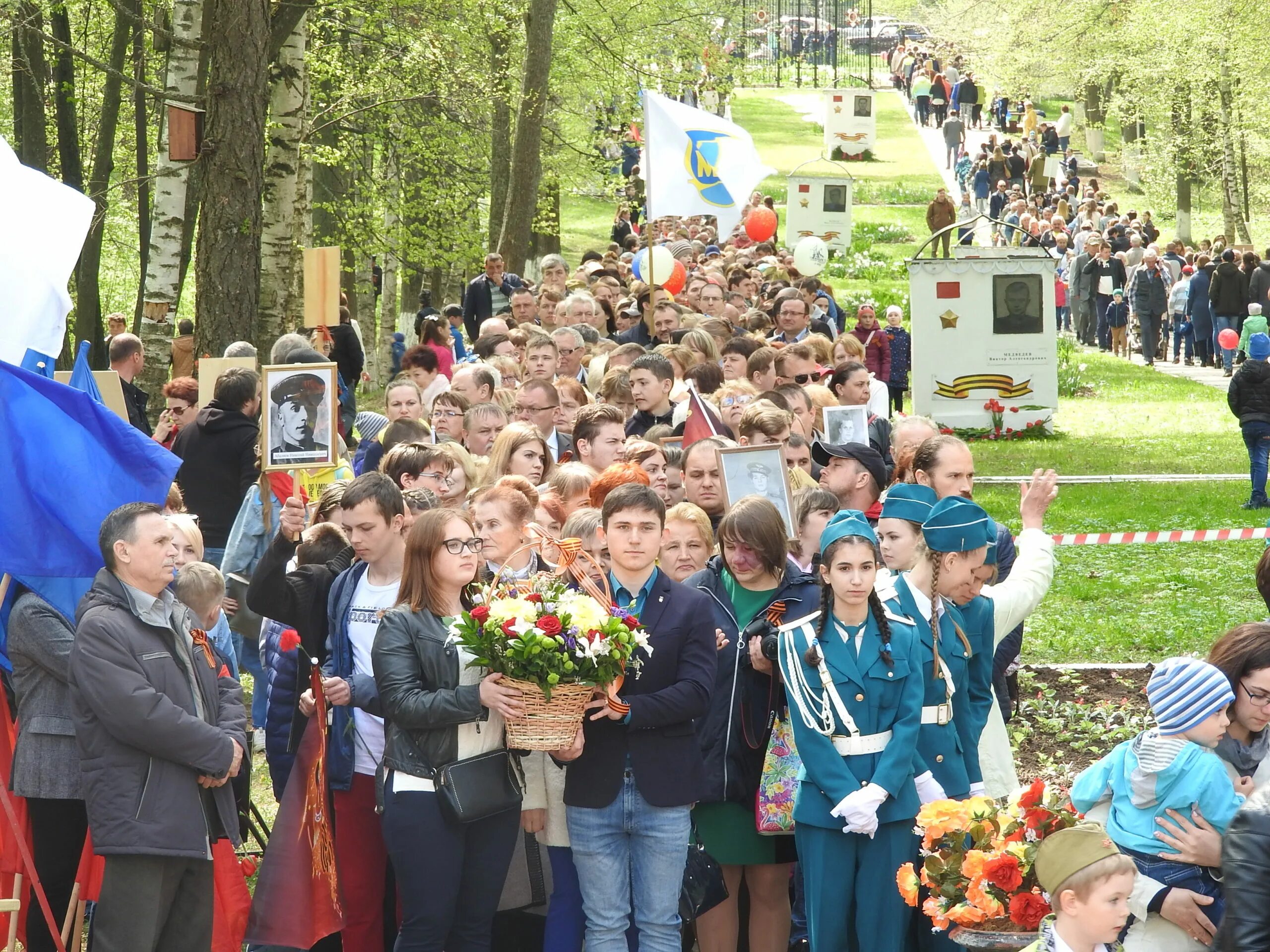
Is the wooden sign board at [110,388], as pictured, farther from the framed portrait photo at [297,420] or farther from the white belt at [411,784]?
the white belt at [411,784]

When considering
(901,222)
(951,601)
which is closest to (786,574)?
(951,601)

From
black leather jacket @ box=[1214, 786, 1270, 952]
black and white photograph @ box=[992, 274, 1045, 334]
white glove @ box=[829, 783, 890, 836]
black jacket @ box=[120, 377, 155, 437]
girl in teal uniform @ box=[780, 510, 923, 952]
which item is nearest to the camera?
black leather jacket @ box=[1214, 786, 1270, 952]

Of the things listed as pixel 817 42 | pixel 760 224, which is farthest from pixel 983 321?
pixel 817 42

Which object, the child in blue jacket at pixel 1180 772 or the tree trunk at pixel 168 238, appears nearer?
the child in blue jacket at pixel 1180 772

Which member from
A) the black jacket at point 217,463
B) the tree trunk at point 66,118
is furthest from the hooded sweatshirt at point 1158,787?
the tree trunk at point 66,118

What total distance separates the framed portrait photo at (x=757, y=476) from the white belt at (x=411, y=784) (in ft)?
8.91

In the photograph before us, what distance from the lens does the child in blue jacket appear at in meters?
5.07

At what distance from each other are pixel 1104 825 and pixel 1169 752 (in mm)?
385

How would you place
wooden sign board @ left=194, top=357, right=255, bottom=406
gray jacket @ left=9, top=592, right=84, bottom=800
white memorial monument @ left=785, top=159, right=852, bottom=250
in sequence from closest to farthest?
gray jacket @ left=9, top=592, right=84, bottom=800 < wooden sign board @ left=194, top=357, right=255, bottom=406 < white memorial monument @ left=785, top=159, right=852, bottom=250

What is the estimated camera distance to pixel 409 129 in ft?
78.3

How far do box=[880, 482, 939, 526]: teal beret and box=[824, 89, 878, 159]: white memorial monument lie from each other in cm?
5071

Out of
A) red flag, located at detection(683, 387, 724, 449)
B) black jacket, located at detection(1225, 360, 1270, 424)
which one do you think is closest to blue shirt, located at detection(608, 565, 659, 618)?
red flag, located at detection(683, 387, 724, 449)

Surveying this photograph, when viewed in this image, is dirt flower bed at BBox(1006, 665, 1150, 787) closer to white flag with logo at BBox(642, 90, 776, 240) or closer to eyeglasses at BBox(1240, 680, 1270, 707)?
eyeglasses at BBox(1240, 680, 1270, 707)

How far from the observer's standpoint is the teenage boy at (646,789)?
6.01 metres
